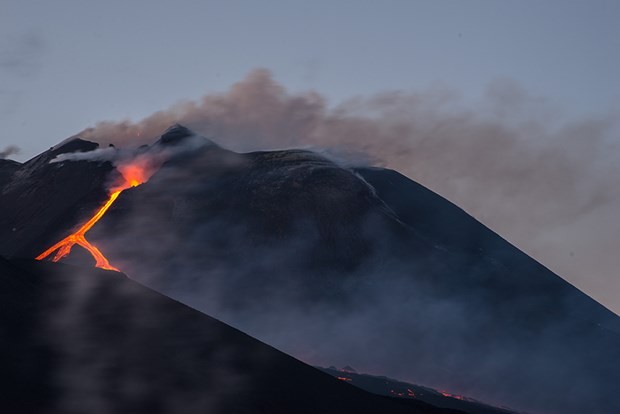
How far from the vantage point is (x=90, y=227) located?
8988 centimetres

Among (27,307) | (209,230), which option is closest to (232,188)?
(209,230)

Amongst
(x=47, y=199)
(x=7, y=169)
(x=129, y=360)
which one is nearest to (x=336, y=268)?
(x=47, y=199)

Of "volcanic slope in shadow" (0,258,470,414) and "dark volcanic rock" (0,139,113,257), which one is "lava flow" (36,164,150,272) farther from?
"volcanic slope in shadow" (0,258,470,414)

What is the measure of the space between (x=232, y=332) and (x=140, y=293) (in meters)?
5.38

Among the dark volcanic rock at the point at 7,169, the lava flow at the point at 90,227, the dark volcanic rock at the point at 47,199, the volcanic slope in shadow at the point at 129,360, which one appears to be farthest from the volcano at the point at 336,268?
the volcanic slope in shadow at the point at 129,360

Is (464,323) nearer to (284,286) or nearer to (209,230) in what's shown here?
(284,286)

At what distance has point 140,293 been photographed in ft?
147

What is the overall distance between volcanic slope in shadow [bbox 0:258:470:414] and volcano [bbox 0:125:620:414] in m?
36.9

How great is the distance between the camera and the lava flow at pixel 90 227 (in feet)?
274

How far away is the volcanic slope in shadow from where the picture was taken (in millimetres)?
29609

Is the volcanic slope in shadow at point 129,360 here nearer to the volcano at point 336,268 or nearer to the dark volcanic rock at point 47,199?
the volcano at point 336,268

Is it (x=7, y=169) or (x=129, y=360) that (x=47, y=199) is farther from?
(x=129, y=360)

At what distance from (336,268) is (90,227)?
24.5 m

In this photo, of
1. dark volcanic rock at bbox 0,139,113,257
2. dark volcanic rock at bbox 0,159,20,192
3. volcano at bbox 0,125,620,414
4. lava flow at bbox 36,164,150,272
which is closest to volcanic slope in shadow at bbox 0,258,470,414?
volcano at bbox 0,125,620,414
